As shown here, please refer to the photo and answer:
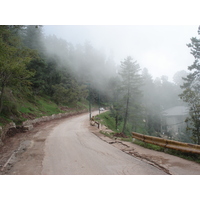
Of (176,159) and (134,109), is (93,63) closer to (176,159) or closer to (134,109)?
(134,109)

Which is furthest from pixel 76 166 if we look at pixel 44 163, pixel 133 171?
pixel 133 171

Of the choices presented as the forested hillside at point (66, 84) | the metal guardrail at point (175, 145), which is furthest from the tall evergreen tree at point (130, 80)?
the metal guardrail at point (175, 145)

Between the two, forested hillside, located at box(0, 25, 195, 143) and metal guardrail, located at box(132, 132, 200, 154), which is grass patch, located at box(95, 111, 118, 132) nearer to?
forested hillside, located at box(0, 25, 195, 143)

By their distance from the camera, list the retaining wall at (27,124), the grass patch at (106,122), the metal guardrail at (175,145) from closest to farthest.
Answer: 1. the metal guardrail at (175,145)
2. the retaining wall at (27,124)
3. the grass patch at (106,122)

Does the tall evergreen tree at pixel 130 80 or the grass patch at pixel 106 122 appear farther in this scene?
the grass patch at pixel 106 122

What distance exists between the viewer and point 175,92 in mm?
74125

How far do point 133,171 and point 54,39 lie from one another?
267 ft

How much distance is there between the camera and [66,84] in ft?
165

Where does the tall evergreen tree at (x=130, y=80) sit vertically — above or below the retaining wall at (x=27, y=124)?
above

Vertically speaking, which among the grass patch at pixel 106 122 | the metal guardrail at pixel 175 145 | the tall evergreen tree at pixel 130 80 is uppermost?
the tall evergreen tree at pixel 130 80

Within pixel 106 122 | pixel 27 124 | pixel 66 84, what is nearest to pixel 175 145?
pixel 27 124

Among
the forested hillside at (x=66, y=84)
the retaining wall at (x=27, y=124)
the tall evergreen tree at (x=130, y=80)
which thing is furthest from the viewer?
the tall evergreen tree at (x=130, y=80)

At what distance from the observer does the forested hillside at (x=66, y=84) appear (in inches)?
493

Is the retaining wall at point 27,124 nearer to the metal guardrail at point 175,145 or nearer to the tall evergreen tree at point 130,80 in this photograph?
the metal guardrail at point 175,145
